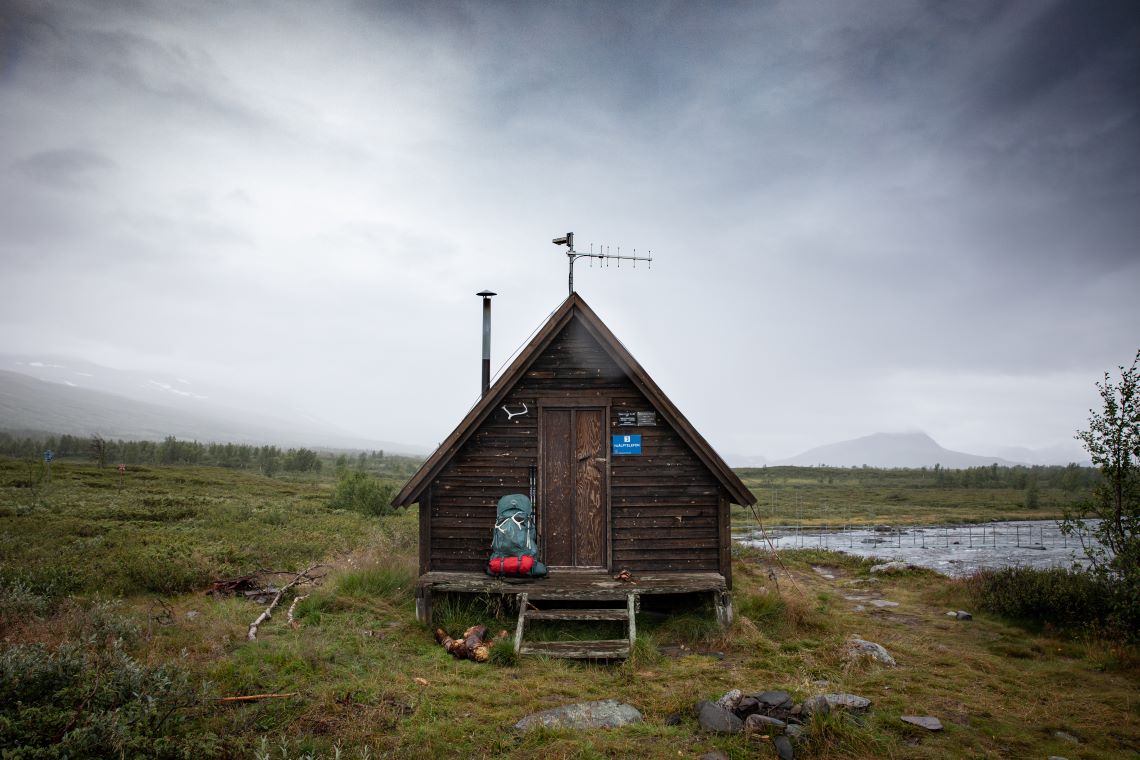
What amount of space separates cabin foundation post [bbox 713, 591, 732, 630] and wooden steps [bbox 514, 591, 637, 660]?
1.58 metres

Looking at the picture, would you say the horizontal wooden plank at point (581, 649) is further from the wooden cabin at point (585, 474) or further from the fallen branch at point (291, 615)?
the fallen branch at point (291, 615)

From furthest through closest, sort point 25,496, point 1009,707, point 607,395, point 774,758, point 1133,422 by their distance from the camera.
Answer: point 25,496 → point 607,395 → point 1133,422 → point 1009,707 → point 774,758

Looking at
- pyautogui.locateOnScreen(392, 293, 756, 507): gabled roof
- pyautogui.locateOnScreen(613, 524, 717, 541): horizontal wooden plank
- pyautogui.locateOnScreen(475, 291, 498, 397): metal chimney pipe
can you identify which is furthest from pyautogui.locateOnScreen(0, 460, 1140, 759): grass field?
pyautogui.locateOnScreen(475, 291, 498, 397): metal chimney pipe

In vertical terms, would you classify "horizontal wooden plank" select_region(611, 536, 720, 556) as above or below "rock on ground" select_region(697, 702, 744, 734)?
above

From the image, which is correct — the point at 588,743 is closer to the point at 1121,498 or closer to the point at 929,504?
the point at 1121,498

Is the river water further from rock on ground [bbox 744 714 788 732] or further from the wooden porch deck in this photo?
rock on ground [bbox 744 714 788 732]

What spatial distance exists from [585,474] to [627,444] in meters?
0.97

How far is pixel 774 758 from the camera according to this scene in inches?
223

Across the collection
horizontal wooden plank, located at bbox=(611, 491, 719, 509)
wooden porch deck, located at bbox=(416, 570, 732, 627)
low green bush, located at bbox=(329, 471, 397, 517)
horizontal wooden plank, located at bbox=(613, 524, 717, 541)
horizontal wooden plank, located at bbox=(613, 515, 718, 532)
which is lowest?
low green bush, located at bbox=(329, 471, 397, 517)

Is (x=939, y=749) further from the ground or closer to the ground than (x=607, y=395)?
closer to the ground

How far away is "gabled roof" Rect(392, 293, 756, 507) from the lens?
10617 millimetres

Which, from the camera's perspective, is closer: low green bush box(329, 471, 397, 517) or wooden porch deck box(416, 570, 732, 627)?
wooden porch deck box(416, 570, 732, 627)

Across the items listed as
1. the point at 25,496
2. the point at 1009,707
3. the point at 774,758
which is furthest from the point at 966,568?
the point at 25,496

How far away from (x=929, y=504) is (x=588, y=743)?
5198cm
